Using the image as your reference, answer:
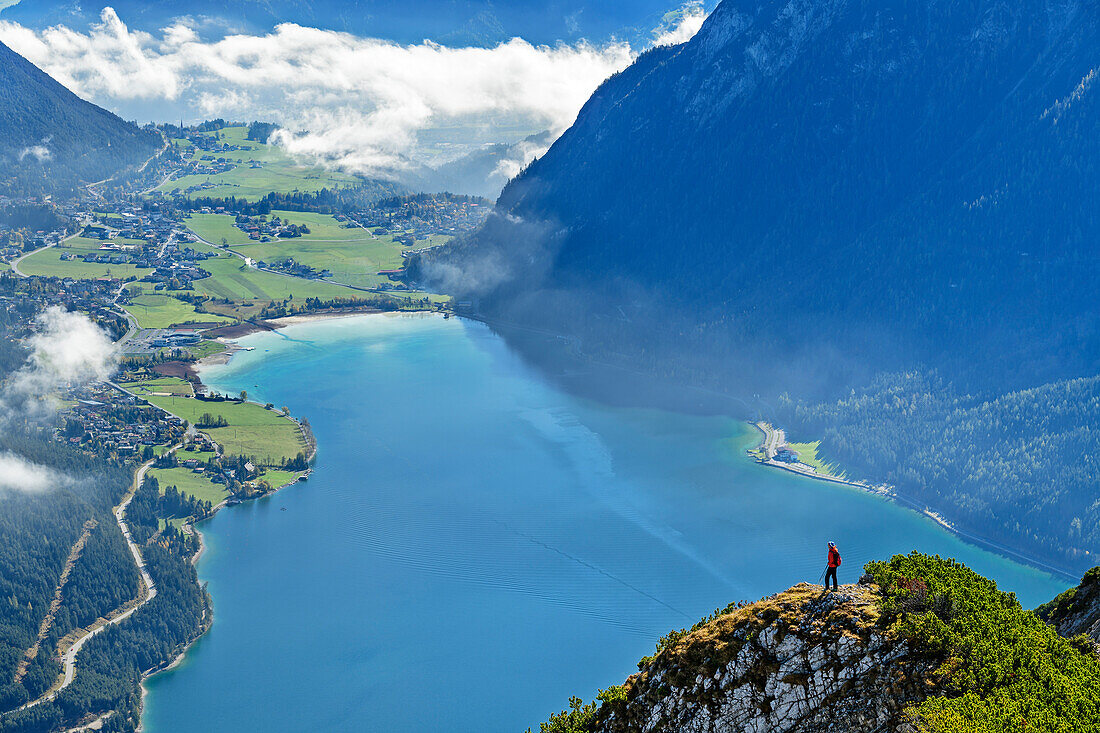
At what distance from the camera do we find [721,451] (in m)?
110

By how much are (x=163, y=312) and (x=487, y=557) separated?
375 ft

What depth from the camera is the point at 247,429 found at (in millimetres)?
117625

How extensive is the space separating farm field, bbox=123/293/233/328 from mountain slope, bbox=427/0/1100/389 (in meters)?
51.1

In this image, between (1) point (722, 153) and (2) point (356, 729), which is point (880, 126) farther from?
(2) point (356, 729)

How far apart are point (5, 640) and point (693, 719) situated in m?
66.8

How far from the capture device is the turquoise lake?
66938mm

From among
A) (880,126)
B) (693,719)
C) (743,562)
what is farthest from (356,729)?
(880,126)

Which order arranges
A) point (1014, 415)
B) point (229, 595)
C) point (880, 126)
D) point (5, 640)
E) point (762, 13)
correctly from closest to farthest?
1. point (5, 640)
2. point (229, 595)
3. point (1014, 415)
4. point (880, 126)
5. point (762, 13)

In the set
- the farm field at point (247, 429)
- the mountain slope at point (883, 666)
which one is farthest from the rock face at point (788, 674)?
the farm field at point (247, 429)

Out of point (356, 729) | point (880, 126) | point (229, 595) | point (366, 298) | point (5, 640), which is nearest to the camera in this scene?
point (356, 729)

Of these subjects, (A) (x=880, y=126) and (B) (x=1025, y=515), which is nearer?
(B) (x=1025, y=515)

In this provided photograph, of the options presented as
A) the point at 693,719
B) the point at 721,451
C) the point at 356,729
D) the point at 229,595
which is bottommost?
the point at 693,719

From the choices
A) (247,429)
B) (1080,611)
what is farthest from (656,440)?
(1080,611)

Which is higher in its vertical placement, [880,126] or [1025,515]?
[880,126]
